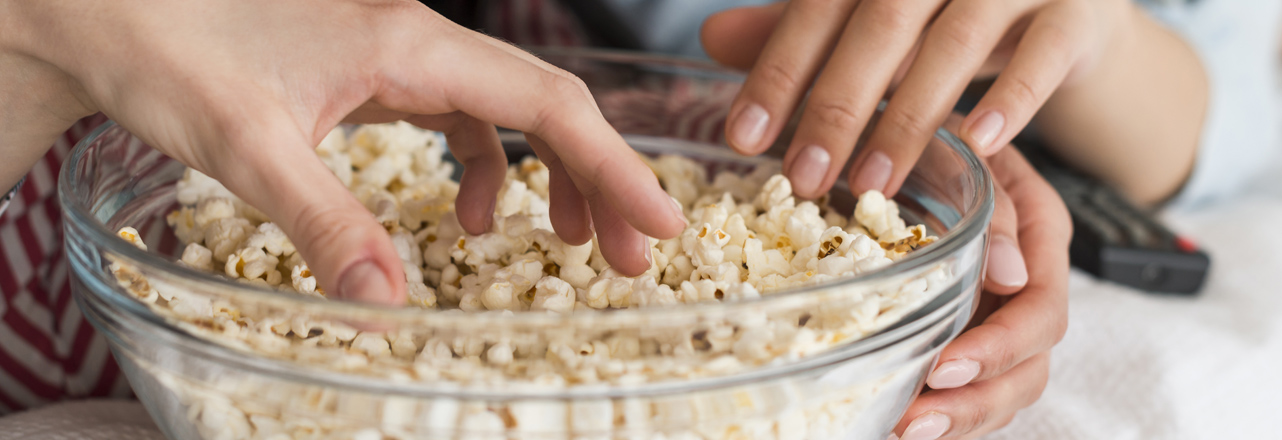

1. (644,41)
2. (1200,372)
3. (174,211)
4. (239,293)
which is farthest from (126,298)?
(644,41)

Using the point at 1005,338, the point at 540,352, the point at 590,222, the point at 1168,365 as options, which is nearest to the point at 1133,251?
the point at 1168,365

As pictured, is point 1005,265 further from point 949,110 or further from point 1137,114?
point 1137,114

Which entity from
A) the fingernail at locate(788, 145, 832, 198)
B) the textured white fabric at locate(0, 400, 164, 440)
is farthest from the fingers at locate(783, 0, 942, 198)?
the textured white fabric at locate(0, 400, 164, 440)

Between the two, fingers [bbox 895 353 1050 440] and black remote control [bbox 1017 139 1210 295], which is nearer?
fingers [bbox 895 353 1050 440]

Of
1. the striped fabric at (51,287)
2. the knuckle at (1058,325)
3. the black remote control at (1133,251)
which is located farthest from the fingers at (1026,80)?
the black remote control at (1133,251)

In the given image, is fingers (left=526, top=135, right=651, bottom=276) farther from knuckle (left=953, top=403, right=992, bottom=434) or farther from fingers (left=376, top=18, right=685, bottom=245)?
knuckle (left=953, top=403, right=992, bottom=434)

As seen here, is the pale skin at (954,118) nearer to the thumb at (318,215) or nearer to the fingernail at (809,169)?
the fingernail at (809,169)
